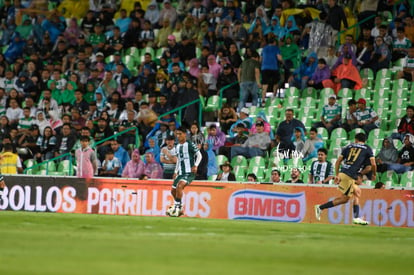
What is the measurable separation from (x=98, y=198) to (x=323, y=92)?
6823mm

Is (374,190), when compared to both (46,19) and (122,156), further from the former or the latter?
(46,19)

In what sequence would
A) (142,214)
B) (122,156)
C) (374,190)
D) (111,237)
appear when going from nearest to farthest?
(111,237)
(374,190)
(142,214)
(122,156)

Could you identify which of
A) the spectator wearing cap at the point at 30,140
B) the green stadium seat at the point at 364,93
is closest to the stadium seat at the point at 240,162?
the green stadium seat at the point at 364,93

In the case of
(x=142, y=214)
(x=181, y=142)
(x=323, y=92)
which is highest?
(x=323, y=92)

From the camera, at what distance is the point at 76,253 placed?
11344mm

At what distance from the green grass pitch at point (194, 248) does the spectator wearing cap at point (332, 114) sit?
20.0 feet

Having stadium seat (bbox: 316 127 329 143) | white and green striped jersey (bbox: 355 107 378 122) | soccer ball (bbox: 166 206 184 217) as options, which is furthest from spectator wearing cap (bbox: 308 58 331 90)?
soccer ball (bbox: 166 206 184 217)

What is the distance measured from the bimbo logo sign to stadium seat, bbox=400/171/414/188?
252 centimetres

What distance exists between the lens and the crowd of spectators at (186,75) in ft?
79.8

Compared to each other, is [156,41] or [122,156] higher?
[156,41]

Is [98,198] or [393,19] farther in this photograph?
[393,19]

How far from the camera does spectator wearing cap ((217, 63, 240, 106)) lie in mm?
26984

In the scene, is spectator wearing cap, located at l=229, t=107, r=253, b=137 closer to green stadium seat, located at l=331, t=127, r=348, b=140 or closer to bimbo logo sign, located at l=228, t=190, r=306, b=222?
green stadium seat, located at l=331, t=127, r=348, b=140

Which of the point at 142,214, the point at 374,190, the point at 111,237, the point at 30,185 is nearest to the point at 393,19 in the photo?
the point at 374,190
